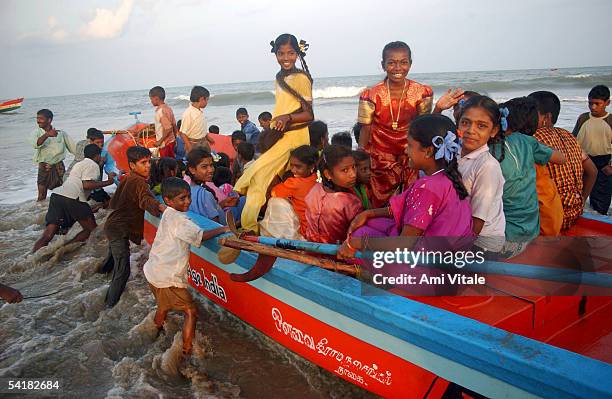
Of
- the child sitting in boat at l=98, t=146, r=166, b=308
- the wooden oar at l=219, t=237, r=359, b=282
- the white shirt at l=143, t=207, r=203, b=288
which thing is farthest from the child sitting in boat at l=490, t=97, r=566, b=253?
the child sitting in boat at l=98, t=146, r=166, b=308

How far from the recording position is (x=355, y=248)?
7.63 feet

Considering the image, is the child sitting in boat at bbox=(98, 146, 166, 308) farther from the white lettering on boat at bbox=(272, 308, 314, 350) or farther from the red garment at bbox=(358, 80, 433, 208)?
the red garment at bbox=(358, 80, 433, 208)

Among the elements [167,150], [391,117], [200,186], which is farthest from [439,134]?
[167,150]

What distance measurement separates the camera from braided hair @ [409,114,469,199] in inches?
87.2

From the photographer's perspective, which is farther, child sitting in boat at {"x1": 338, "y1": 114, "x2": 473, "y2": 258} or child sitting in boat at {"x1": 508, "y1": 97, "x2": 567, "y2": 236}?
child sitting in boat at {"x1": 508, "y1": 97, "x2": 567, "y2": 236}

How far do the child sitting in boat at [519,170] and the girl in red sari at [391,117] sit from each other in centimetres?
97

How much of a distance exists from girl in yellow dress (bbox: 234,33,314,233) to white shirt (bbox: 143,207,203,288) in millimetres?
695

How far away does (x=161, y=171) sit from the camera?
14.2ft

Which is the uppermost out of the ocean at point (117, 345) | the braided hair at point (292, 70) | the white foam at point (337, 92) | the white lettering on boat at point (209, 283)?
the white foam at point (337, 92)

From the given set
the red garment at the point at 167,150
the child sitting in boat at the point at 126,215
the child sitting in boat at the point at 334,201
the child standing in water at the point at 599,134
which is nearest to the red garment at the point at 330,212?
the child sitting in boat at the point at 334,201

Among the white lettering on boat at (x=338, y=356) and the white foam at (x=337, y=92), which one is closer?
the white lettering on boat at (x=338, y=356)

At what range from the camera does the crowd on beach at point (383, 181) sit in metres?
2.30

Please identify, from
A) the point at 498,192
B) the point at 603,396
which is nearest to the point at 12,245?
the point at 498,192

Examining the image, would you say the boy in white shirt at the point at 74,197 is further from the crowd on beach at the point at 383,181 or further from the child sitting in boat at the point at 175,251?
the child sitting in boat at the point at 175,251
